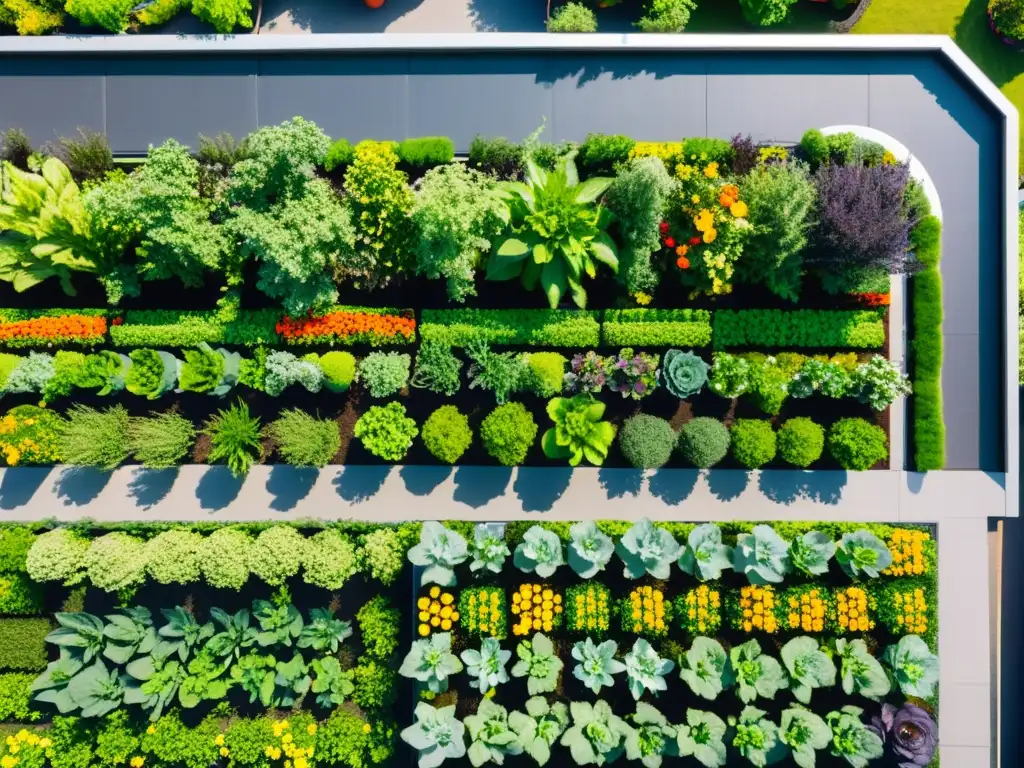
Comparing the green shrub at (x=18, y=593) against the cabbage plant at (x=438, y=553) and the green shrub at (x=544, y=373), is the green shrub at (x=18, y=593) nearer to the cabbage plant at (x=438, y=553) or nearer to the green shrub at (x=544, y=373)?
the cabbage plant at (x=438, y=553)

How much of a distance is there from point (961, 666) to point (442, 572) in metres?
13.0

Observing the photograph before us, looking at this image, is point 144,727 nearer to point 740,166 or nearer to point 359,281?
point 359,281

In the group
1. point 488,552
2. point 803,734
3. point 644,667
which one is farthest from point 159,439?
point 803,734

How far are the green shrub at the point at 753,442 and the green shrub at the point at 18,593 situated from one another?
17446mm

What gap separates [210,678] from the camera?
575 inches

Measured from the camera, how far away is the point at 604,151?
14.8 metres

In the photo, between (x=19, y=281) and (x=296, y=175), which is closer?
(x=296, y=175)

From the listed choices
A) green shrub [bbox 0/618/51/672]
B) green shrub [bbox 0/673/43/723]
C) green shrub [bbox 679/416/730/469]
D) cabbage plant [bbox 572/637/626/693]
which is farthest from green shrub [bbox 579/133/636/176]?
green shrub [bbox 0/673/43/723]

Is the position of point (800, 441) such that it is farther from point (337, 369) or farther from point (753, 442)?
point (337, 369)

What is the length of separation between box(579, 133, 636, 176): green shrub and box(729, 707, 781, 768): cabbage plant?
516 inches

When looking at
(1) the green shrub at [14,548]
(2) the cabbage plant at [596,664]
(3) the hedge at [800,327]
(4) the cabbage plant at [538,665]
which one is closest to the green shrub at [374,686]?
(4) the cabbage plant at [538,665]

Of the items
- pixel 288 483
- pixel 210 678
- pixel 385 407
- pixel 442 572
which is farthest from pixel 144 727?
pixel 385 407

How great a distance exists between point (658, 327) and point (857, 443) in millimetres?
5372

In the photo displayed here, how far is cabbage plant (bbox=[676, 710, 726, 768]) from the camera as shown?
1356cm
